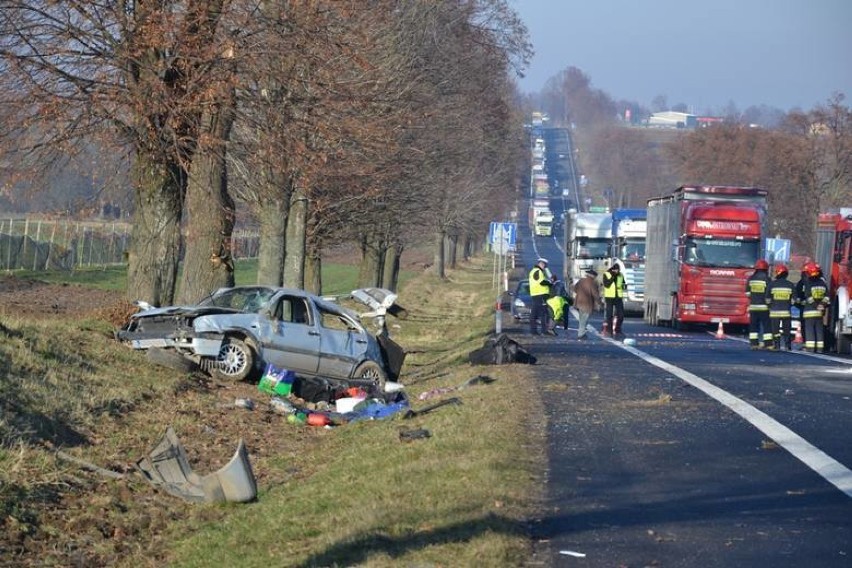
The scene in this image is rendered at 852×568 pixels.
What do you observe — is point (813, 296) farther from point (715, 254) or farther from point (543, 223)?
point (543, 223)

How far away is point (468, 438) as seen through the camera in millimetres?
12156

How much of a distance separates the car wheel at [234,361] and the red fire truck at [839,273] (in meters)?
15.3

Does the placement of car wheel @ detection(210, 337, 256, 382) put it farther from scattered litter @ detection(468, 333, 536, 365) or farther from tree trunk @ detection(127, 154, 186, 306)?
scattered litter @ detection(468, 333, 536, 365)

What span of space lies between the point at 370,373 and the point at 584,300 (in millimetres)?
11853

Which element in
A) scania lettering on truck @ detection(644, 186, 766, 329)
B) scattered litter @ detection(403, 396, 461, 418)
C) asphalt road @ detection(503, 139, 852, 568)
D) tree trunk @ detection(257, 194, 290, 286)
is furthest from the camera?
scania lettering on truck @ detection(644, 186, 766, 329)

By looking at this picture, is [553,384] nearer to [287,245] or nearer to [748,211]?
[287,245]

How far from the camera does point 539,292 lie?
1220 inches

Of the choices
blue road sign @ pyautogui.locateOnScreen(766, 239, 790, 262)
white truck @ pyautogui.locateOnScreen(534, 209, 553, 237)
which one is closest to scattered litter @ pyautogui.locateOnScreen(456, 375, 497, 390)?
blue road sign @ pyautogui.locateOnScreen(766, 239, 790, 262)

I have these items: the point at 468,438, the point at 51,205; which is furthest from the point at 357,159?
the point at 468,438

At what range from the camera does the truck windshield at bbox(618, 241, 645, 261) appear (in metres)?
49.5

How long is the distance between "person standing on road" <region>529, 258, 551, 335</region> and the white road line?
11.4 meters

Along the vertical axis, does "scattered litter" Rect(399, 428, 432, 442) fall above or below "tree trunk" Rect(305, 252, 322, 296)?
below

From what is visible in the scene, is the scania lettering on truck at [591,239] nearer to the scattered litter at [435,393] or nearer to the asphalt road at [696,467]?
the asphalt road at [696,467]


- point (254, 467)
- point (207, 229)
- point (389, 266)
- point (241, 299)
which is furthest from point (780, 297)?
point (389, 266)
